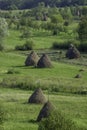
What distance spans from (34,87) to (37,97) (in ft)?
35.3

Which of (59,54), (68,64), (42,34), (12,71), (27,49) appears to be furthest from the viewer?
(42,34)

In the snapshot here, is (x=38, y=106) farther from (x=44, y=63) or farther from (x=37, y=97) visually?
(x=44, y=63)

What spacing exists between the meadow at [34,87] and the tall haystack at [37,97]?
968mm

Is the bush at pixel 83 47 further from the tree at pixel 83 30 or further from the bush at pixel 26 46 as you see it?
the bush at pixel 26 46

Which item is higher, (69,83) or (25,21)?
(69,83)

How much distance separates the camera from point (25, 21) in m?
Result: 192

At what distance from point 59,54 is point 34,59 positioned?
2158 cm

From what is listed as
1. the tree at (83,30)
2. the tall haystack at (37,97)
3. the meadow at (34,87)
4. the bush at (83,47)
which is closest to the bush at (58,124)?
the meadow at (34,87)

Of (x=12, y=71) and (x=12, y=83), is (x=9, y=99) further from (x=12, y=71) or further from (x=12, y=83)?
(x=12, y=71)

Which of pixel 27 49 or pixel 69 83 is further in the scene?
pixel 27 49

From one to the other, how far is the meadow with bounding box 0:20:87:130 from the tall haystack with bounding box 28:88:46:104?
968 mm

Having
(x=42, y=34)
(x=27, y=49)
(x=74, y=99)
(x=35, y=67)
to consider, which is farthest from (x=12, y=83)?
(x=42, y=34)

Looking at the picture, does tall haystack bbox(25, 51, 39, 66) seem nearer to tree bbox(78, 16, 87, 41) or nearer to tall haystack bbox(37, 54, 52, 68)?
tall haystack bbox(37, 54, 52, 68)

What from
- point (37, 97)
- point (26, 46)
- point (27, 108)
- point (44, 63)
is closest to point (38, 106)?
point (37, 97)
